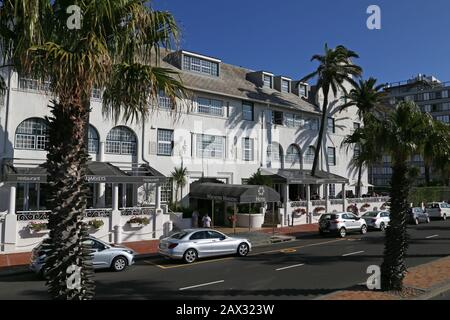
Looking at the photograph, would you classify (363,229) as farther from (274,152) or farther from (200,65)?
(200,65)

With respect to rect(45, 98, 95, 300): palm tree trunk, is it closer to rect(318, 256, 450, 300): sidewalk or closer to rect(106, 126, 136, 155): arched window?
rect(318, 256, 450, 300): sidewalk

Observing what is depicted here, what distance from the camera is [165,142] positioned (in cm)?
2955

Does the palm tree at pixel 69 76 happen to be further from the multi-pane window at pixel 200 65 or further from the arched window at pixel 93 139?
the multi-pane window at pixel 200 65

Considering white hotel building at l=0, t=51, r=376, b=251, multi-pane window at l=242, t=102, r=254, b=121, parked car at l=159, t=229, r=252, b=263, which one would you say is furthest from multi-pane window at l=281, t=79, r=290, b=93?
parked car at l=159, t=229, r=252, b=263

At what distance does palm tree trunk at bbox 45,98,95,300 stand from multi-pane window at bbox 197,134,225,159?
24.6 meters

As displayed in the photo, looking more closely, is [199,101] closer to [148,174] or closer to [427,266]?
[148,174]

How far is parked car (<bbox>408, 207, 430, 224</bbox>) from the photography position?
3644 centimetres

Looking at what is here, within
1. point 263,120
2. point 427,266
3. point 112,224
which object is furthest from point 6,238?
point 263,120

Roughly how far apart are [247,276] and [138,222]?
423 inches

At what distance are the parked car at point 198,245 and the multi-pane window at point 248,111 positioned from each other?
660 inches

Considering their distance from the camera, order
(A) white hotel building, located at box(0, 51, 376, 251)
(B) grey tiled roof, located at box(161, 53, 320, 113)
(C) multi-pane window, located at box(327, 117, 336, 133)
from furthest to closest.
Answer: (C) multi-pane window, located at box(327, 117, 336, 133) < (B) grey tiled roof, located at box(161, 53, 320, 113) < (A) white hotel building, located at box(0, 51, 376, 251)

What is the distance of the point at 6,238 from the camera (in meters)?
19.5

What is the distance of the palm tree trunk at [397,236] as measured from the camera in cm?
1095

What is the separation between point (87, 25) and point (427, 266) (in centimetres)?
1321
